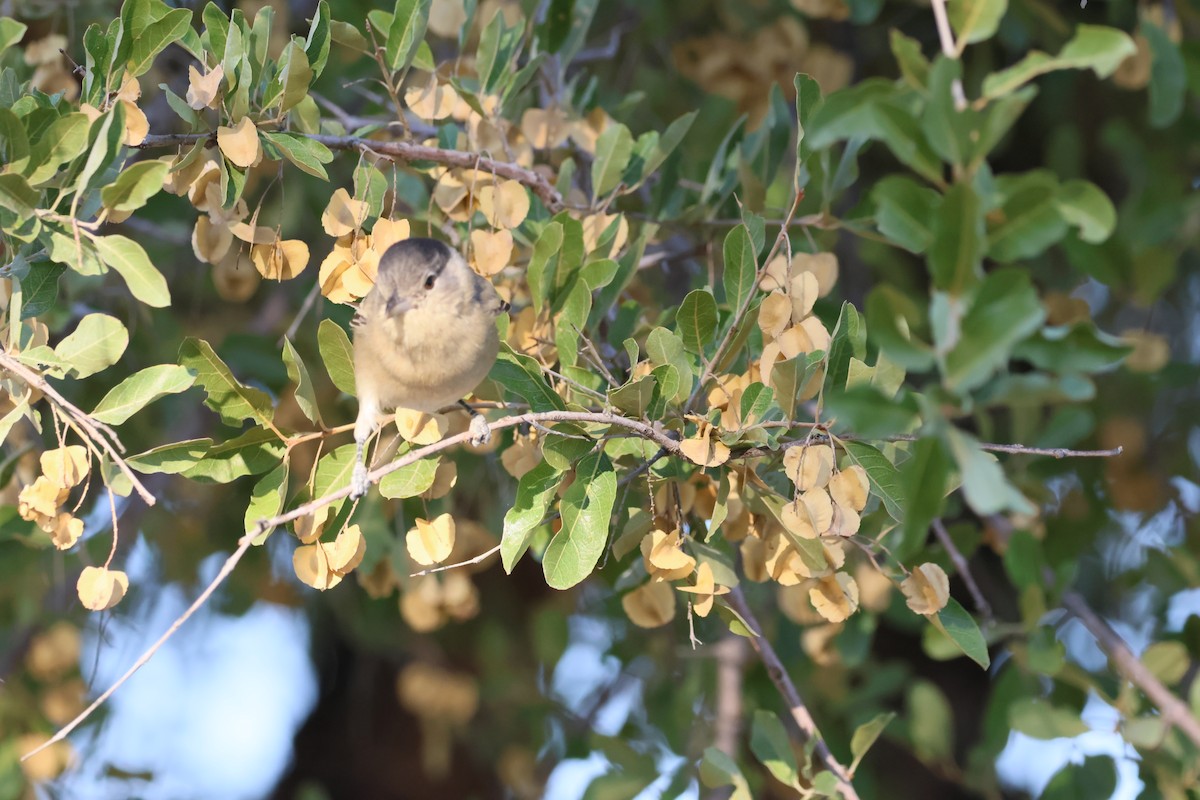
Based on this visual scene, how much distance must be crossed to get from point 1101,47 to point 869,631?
88.1 inches

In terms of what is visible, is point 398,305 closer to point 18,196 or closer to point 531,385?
point 531,385

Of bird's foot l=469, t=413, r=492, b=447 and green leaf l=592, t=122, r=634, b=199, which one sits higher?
green leaf l=592, t=122, r=634, b=199

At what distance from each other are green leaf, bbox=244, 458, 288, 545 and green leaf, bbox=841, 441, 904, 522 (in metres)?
1.08

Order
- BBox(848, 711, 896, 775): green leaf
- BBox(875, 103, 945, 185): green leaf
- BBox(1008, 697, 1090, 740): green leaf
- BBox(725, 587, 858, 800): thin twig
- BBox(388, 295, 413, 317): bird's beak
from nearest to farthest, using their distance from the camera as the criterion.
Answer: BBox(875, 103, 945, 185): green leaf, BBox(725, 587, 858, 800): thin twig, BBox(848, 711, 896, 775): green leaf, BBox(388, 295, 413, 317): bird's beak, BBox(1008, 697, 1090, 740): green leaf

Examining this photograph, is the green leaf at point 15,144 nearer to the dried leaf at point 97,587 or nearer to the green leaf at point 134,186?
the green leaf at point 134,186

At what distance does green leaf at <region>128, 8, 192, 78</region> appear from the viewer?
230cm

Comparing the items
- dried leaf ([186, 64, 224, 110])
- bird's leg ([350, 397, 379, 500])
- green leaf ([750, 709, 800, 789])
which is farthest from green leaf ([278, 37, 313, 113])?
green leaf ([750, 709, 800, 789])

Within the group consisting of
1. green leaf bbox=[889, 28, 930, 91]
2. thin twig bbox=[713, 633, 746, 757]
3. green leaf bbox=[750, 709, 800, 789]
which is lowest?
thin twig bbox=[713, 633, 746, 757]

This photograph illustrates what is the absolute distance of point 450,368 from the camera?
278cm

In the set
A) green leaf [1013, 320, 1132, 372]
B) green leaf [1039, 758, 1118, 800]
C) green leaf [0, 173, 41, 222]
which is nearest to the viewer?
green leaf [1013, 320, 1132, 372]

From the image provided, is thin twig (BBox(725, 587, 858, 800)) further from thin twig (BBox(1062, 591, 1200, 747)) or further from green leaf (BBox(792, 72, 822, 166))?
green leaf (BBox(792, 72, 822, 166))

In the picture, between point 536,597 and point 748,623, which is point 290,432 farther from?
point 536,597

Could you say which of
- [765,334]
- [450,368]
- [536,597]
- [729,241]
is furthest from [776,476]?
[536,597]

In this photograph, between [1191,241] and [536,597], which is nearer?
[1191,241]
